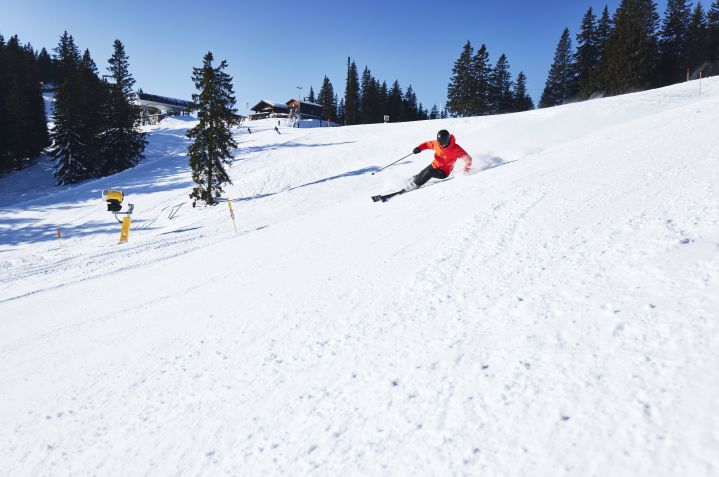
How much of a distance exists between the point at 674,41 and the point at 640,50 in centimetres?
1496

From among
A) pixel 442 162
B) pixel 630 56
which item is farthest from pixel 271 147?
pixel 630 56

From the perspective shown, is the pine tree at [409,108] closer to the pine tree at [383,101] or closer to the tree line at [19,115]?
the pine tree at [383,101]

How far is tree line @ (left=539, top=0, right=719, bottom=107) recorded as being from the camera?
45.0 m

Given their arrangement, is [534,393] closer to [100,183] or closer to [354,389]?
[354,389]

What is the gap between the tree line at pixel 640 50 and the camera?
44969 mm

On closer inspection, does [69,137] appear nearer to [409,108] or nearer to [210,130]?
[210,130]

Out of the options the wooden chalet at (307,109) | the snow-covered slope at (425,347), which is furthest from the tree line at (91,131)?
the wooden chalet at (307,109)

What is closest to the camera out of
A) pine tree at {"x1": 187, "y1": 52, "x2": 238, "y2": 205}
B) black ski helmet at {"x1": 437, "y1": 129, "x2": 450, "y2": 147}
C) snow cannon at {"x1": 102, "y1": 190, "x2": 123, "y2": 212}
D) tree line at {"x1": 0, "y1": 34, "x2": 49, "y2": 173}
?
black ski helmet at {"x1": 437, "y1": 129, "x2": 450, "y2": 147}

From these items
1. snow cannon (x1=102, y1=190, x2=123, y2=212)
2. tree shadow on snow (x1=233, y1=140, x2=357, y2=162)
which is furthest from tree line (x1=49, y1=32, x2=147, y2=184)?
snow cannon (x1=102, y1=190, x2=123, y2=212)

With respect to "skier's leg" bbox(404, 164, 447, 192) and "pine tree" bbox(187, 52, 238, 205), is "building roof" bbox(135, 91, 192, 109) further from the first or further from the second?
"skier's leg" bbox(404, 164, 447, 192)

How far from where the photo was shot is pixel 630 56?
4484 cm

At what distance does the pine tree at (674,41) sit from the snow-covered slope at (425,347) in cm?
6079

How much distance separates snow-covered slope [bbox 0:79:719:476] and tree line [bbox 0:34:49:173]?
46743 mm

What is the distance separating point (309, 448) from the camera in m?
2.01
